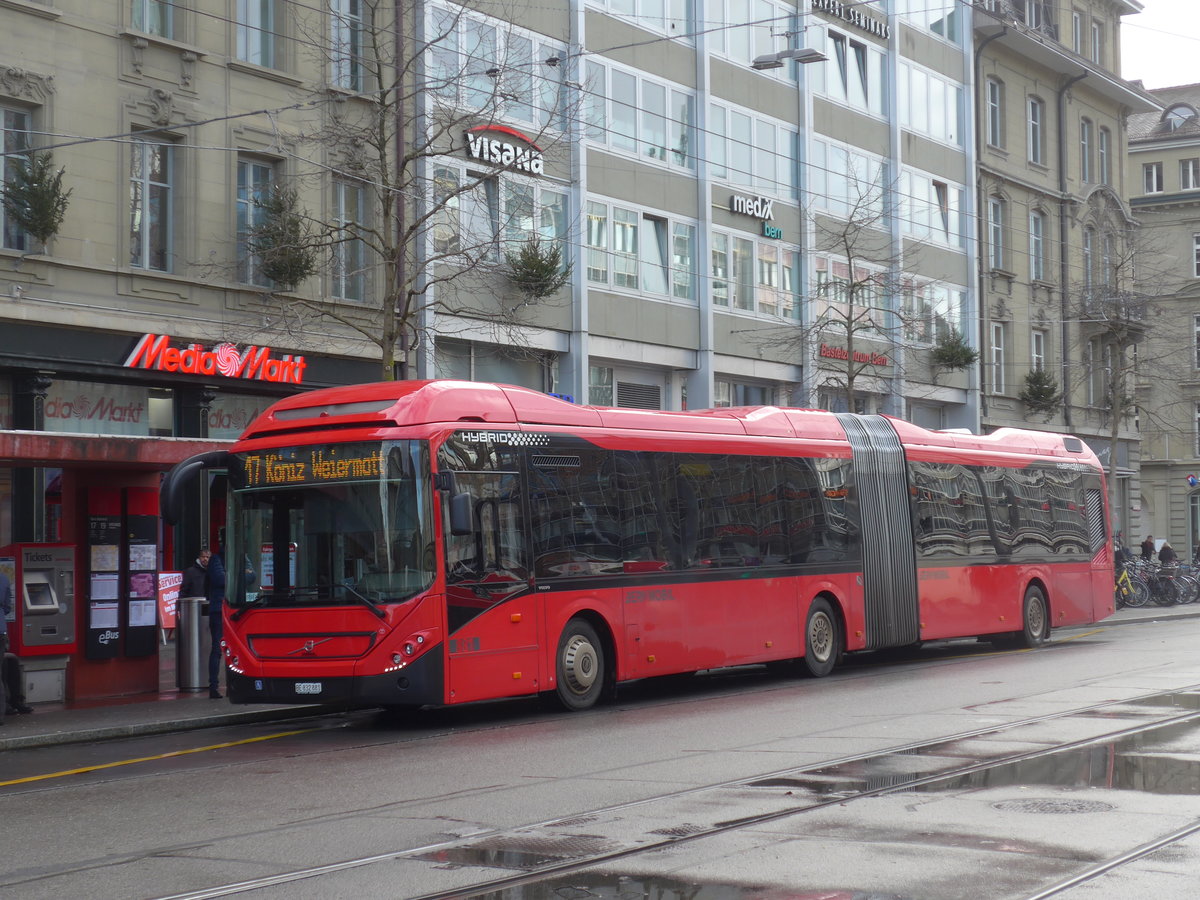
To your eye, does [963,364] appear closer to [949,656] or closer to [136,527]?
[949,656]

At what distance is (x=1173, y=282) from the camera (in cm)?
6906

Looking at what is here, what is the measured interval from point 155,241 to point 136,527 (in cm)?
591

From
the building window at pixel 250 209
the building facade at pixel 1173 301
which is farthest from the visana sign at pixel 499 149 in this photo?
the building facade at pixel 1173 301

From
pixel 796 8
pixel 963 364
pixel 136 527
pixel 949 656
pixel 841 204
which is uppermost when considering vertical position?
pixel 796 8

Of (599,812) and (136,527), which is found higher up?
(136,527)

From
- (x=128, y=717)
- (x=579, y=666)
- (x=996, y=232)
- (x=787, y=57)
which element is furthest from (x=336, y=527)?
(x=996, y=232)

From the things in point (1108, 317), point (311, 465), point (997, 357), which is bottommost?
point (311, 465)

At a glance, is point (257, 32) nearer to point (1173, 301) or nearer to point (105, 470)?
point (105, 470)

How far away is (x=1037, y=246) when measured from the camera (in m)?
47.6

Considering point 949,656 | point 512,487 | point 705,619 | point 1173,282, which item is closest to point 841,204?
point 949,656

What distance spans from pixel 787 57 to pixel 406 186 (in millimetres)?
13165

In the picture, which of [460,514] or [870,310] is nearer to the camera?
[460,514]

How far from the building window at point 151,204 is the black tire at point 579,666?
9789 mm

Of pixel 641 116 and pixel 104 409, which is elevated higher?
pixel 641 116
